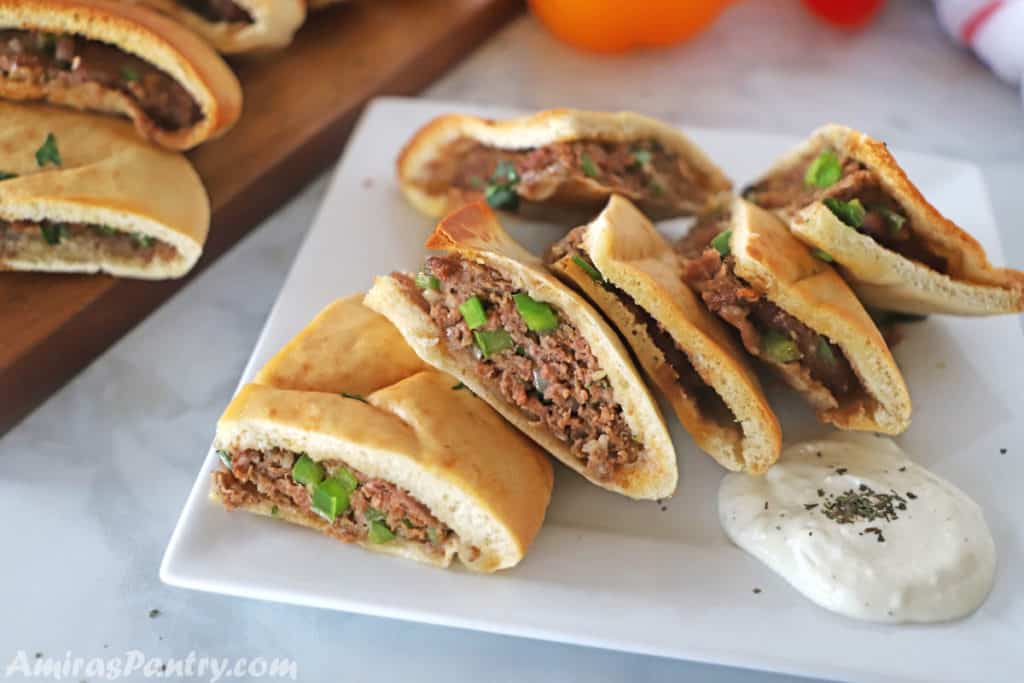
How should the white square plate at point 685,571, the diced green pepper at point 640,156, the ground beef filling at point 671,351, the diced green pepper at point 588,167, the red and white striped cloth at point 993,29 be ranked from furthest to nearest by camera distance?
the red and white striped cloth at point 993,29 < the diced green pepper at point 640,156 < the diced green pepper at point 588,167 < the ground beef filling at point 671,351 < the white square plate at point 685,571

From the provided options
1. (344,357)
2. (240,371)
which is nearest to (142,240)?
(240,371)

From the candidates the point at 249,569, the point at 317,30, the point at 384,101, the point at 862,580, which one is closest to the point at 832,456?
the point at 862,580

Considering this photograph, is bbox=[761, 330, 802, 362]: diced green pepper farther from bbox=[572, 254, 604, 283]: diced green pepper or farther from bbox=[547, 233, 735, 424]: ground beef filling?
bbox=[572, 254, 604, 283]: diced green pepper

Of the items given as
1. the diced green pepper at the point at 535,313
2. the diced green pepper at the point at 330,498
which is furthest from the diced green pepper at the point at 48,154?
the diced green pepper at the point at 535,313

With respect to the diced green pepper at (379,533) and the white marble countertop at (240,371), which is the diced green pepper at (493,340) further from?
the white marble countertop at (240,371)

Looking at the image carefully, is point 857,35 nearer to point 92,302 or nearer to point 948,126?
point 948,126

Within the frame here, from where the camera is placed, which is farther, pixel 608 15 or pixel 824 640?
pixel 608 15
